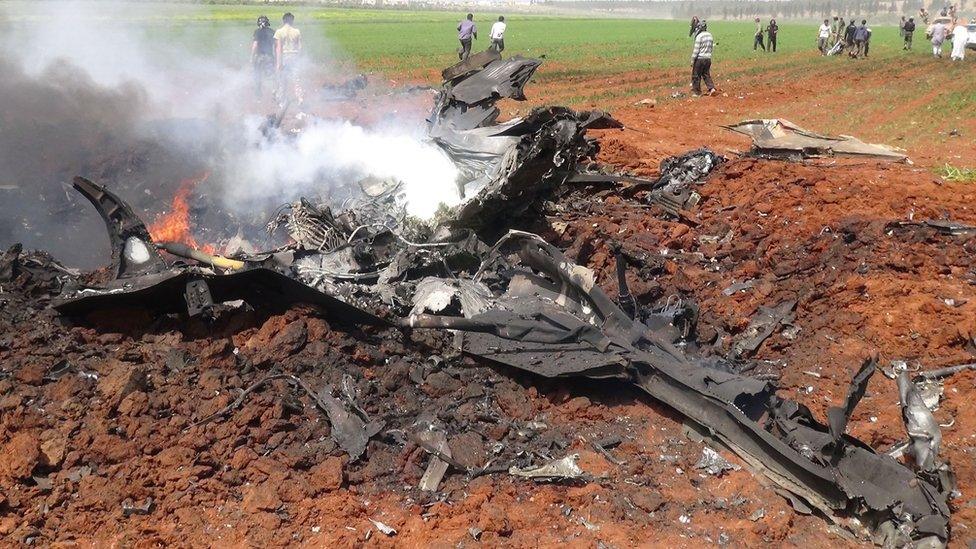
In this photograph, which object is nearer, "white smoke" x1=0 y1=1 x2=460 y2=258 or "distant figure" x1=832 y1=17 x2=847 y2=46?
"white smoke" x1=0 y1=1 x2=460 y2=258

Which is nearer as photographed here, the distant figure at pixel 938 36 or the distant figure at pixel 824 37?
the distant figure at pixel 938 36

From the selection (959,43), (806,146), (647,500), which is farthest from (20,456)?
(959,43)

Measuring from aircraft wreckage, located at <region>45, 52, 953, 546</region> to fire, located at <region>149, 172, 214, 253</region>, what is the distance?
5.39 feet

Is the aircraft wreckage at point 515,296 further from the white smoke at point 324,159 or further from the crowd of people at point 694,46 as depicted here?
the crowd of people at point 694,46

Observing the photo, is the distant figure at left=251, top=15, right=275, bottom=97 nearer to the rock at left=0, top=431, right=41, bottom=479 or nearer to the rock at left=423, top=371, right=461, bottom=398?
the rock at left=423, top=371, right=461, bottom=398

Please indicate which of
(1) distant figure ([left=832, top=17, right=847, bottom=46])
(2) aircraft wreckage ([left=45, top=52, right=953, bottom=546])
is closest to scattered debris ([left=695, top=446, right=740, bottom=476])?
(2) aircraft wreckage ([left=45, top=52, right=953, bottom=546])

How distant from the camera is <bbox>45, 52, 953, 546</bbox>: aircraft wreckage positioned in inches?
169

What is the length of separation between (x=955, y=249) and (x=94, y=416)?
7901mm

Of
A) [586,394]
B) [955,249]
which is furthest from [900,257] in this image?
[586,394]

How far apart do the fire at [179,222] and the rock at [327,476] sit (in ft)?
15.9

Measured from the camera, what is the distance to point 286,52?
13.9 m

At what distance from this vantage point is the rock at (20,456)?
4.29 m

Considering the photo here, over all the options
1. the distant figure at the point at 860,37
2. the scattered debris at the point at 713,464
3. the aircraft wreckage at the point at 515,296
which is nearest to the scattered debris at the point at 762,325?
the aircraft wreckage at the point at 515,296

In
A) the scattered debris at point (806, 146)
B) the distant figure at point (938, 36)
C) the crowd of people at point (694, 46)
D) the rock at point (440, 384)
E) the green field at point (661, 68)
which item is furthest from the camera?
the distant figure at point (938, 36)
